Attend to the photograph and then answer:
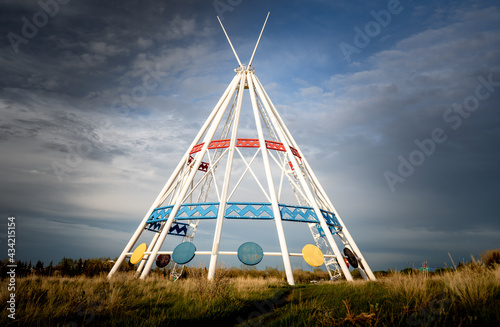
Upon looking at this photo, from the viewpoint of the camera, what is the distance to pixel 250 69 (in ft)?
68.4

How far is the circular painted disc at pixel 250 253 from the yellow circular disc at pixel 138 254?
6.32m

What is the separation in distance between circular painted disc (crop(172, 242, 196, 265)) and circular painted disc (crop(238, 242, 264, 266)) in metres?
2.68

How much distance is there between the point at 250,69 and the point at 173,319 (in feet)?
62.3

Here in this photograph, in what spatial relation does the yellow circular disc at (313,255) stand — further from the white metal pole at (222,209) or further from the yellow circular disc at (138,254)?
the yellow circular disc at (138,254)

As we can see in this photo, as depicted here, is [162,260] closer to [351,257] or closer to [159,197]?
[159,197]

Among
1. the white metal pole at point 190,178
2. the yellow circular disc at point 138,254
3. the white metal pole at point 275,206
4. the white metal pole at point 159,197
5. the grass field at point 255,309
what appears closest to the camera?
the grass field at point 255,309

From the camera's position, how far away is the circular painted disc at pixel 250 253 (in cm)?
1362

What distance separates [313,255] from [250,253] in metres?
3.51

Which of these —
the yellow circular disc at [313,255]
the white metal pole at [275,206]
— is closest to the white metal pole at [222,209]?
the white metal pole at [275,206]

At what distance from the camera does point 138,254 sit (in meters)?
15.9

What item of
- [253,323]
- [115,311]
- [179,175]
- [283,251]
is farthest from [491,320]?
[179,175]

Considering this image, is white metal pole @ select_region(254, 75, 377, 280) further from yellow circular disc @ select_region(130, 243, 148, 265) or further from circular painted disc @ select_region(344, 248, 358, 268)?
yellow circular disc @ select_region(130, 243, 148, 265)

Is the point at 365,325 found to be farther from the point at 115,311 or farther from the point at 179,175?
the point at 179,175

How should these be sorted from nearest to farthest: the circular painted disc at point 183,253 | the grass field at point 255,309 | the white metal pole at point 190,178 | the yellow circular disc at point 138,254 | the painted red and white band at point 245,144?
the grass field at point 255,309, the circular painted disc at point 183,253, the white metal pole at point 190,178, the yellow circular disc at point 138,254, the painted red and white band at point 245,144
